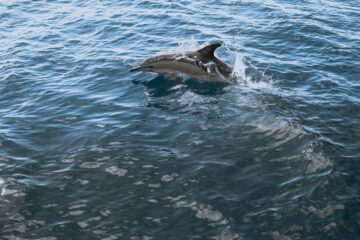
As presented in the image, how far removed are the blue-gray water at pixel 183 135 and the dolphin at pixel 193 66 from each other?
0.47m

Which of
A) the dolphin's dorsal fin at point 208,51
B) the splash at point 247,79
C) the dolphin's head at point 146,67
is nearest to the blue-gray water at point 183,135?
the splash at point 247,79

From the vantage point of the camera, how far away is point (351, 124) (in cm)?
1305

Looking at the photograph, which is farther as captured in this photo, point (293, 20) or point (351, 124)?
point (293, 20)

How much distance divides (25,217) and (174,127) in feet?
17.4

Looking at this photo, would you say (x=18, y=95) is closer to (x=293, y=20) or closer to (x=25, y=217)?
(x=25, y=217)

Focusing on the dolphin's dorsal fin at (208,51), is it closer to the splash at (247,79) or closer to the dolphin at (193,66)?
the dolphin at (193,66)

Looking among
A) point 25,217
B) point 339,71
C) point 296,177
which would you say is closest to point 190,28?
point 339,71

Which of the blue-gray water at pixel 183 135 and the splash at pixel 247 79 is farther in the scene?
the splash at pixel 247 79

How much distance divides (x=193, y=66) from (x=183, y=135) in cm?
462

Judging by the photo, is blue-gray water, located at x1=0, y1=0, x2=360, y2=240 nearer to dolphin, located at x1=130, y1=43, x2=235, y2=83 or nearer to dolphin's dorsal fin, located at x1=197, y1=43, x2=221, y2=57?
dolphin, located at x1=130, y1=43, x2=235, y2=83

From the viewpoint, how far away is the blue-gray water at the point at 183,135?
9672mm

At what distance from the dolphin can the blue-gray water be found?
0.47 m

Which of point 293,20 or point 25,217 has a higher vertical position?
point 293,20

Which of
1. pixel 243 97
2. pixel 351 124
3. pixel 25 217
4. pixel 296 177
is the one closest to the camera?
pixel 25 217
